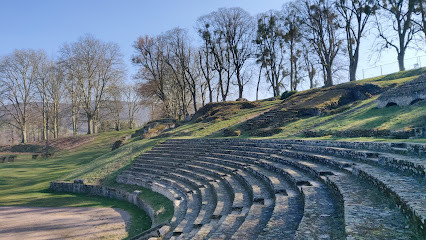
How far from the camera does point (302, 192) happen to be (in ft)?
20.6

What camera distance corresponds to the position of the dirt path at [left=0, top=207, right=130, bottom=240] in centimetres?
993

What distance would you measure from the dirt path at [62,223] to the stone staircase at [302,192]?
2.36 m

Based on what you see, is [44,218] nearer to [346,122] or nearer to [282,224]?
[282,224]

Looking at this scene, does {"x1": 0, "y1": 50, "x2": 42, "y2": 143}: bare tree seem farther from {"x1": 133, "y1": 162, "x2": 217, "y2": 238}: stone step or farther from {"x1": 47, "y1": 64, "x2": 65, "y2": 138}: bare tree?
{"x1": 133, "y1": 162, "x2": 217, "y2": 238}: stone step

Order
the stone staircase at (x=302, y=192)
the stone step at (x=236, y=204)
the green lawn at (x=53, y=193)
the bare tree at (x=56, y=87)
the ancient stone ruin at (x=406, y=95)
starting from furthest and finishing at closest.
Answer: the bare tree at (x=56, y=87), the ancient stone ruin at (x=406, y=95), the green lawn at (x=53, y=193), the stone step at (x=236, y=204), the stone staircase at (x=302, y=192)

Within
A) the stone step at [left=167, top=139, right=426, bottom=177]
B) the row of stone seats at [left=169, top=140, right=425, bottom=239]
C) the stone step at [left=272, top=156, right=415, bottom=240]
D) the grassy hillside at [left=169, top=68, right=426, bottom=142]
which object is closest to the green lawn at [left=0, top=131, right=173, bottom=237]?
the stone step at [left=167, top=139, right=426, bottom=177]

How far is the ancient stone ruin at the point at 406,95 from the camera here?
52.8 feet

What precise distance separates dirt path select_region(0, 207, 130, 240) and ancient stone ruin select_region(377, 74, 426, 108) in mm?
15847

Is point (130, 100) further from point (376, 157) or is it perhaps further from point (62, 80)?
point (376, 157)

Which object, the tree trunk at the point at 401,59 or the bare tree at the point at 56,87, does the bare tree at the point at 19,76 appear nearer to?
the bare tree at the point at 56,87

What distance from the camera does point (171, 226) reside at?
28.9ft

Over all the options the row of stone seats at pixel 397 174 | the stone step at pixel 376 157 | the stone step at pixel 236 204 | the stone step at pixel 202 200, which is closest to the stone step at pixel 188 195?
the stone step at pixel 202 200

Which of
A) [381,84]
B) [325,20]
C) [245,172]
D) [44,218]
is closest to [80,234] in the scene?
[44,218]

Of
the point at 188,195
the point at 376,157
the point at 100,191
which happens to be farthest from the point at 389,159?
the point at 100,191
